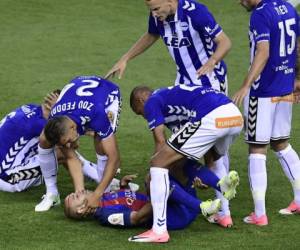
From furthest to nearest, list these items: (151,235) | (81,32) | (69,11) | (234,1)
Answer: (234,1), (69,11), (81,32), (151,235)

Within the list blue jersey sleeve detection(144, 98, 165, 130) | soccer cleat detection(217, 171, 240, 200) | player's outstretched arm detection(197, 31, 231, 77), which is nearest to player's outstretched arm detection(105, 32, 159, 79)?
player's outstretched arm detection(197, 31, 231, 77)

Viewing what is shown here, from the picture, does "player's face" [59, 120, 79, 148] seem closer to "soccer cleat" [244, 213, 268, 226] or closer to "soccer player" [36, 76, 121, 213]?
"soccer player" [36, 76, 121, 213]

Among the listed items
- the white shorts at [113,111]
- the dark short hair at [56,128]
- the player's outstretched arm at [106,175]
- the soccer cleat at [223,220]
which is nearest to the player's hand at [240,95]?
the soccer cleat at [223,220]

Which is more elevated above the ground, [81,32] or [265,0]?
[265,0]

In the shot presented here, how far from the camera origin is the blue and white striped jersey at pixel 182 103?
6316 mm

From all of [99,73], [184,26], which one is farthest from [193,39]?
[99,73]

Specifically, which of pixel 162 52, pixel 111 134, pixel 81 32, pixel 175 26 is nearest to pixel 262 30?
pixel 175 26

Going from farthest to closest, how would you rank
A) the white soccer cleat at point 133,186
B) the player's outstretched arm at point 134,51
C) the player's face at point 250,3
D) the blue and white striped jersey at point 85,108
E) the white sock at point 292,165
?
the player's outstretched arm at point 134,51
the white soccer cleat at point 133,186
the white sock at point 292,165
the blue and white striped jersey at point 85,108
the player's face at point 250,3

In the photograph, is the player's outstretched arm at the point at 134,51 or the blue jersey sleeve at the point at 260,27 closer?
the blue jersey sleeve at the point at 260,27

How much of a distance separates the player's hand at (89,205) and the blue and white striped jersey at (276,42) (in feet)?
4.72

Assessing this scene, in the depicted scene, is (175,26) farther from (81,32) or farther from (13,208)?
(81,32)

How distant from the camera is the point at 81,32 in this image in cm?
1451

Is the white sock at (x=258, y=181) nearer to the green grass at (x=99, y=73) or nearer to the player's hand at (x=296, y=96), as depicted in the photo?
the green grass at (x=99, y=73)

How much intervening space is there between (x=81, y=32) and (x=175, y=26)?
24.5 ft
